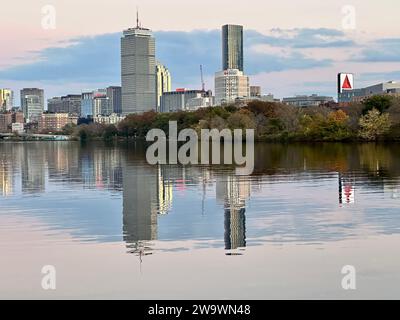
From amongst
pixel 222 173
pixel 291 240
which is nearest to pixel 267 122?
pixel 222 173

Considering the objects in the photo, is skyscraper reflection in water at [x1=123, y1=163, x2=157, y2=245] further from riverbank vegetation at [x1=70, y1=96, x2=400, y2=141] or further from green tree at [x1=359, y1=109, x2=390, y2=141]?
riverbank vegetation at [x1=70, y1=96, x2=400, y2=141]

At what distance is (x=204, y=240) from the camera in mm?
12031

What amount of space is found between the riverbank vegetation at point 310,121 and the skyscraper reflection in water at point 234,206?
40.8 meters

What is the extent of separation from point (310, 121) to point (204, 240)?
204 ft

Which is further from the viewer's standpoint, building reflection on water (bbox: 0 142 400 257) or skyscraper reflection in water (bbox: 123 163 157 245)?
building reflection on water (bbox: 0 142 400 257)

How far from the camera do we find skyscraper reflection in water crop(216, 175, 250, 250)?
12.1 meters

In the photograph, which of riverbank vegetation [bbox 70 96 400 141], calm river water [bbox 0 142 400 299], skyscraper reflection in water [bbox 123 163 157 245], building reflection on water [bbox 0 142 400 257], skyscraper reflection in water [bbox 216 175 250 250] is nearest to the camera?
calm river water [bbox 0 142 400 299]

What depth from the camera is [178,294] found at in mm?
8531

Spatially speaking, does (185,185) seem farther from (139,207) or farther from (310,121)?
(310,121)

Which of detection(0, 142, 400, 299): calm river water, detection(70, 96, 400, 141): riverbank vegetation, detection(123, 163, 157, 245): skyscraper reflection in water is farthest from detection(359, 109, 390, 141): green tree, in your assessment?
detection(0, 142, 400, 299): calm river water

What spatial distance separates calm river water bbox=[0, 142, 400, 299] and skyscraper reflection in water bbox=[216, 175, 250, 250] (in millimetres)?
34

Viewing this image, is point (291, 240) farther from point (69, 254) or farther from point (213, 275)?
point (69, 254)

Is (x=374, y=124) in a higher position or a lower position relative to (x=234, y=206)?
higher

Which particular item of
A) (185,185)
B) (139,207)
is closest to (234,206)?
(139,207)
